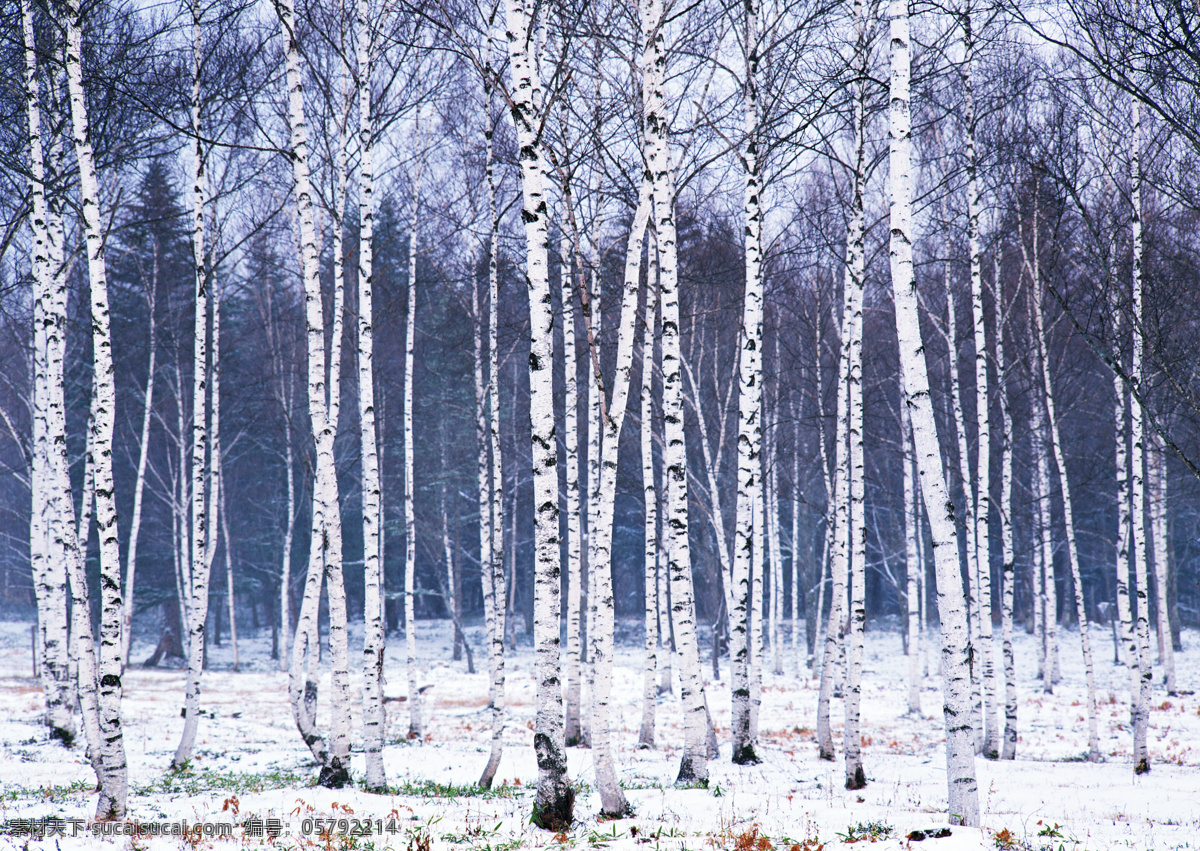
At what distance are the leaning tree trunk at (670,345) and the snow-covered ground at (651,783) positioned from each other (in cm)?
143

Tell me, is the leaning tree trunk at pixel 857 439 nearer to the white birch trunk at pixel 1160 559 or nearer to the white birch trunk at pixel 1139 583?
the white birch trunk at pixel 1139 583

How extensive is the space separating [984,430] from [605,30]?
827 cm

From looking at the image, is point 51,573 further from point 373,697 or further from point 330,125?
point 330,125

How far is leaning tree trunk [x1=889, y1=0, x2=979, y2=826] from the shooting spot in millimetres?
6461

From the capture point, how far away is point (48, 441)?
1280 cm

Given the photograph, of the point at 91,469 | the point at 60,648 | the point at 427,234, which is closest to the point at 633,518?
the point at 427,234

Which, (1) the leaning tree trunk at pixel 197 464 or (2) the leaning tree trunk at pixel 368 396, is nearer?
(2) the leaning tree trunk at pixel 368 396

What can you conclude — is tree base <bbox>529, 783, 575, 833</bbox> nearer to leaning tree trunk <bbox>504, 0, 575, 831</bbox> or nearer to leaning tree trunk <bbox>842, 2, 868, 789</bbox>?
leaning tree trunk <bbox>504, 0, 575, 831</bbox>

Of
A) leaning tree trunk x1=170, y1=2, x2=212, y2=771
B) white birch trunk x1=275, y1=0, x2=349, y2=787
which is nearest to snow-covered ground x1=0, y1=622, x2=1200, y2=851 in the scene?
leaning tree trunk x1=170, y1=2, x2=212, y2=771

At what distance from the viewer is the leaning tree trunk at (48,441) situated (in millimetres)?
9289

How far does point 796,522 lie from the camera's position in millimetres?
26984

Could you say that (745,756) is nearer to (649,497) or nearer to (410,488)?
(649,497)

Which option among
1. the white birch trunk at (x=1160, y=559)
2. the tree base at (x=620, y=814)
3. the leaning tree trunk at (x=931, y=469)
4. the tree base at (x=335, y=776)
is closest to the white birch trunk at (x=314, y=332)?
the tree base at (x=335, y=776)

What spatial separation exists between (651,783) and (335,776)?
12.6 feet
